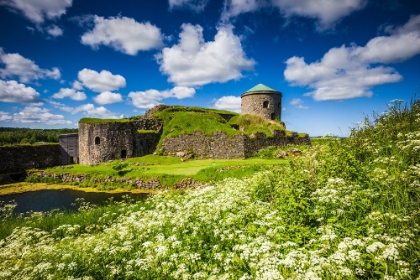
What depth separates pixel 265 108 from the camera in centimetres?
3575

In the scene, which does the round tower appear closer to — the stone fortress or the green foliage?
A: the stone fortress

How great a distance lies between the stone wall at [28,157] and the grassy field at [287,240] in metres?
31.3

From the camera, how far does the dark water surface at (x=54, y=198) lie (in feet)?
53.9

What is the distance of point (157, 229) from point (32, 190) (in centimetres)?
2315

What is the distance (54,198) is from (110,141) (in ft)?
40.5

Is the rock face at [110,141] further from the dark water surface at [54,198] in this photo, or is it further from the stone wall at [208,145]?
the dark water surface at [54,198]

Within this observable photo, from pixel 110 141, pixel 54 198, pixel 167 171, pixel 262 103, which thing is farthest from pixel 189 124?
pixel 54 198

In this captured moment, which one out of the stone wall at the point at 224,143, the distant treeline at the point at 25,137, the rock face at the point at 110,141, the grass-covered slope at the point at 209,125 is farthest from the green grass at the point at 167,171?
the distant treeline at the point at 25,137

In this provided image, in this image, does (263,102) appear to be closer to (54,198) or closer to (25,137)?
(54,198)

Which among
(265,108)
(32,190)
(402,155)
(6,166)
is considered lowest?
(32,190)

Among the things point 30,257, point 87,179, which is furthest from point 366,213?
point 87,179

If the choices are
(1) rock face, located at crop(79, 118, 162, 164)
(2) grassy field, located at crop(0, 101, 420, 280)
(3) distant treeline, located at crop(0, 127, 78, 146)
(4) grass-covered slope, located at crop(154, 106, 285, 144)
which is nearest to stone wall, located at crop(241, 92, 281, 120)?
(4) grass-covered slope, located at crop(154, 106, 285, 144)

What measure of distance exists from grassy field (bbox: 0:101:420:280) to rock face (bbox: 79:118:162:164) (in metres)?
25.5

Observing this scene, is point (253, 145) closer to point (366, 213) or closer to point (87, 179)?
point (87, 179)
